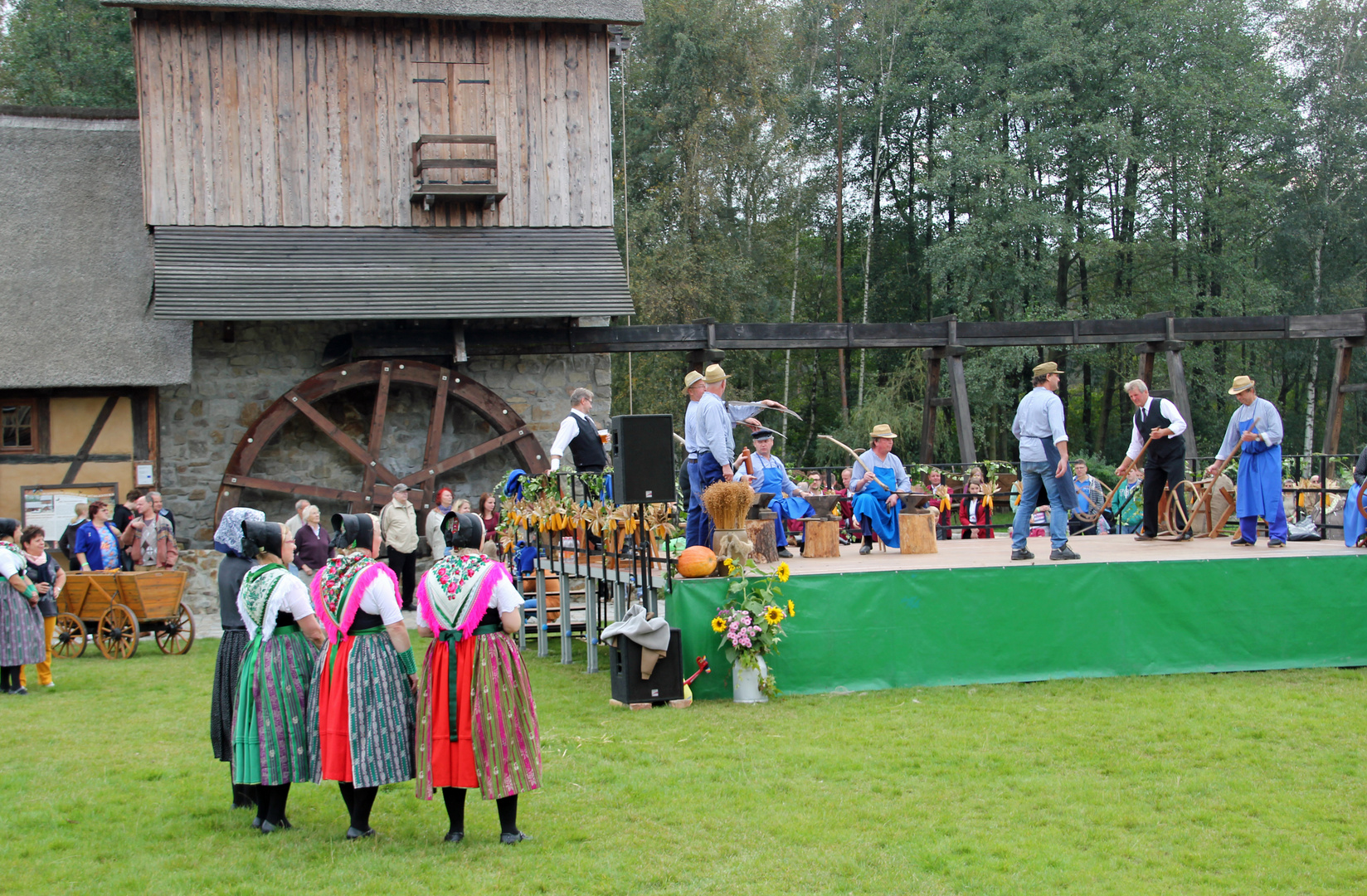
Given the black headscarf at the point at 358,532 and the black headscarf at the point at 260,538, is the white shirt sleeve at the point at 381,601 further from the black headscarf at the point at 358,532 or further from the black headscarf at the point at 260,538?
the black headscarf at the point at 260,538

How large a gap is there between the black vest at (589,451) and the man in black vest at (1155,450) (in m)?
4.33

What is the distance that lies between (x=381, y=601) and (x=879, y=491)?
6.24m

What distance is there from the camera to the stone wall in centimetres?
1539

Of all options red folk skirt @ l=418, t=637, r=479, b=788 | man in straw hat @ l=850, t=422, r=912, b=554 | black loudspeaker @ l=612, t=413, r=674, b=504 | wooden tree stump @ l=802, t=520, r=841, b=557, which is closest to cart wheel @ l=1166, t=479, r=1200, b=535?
man in straw hat @ l=850, t=422, r=912, b=554

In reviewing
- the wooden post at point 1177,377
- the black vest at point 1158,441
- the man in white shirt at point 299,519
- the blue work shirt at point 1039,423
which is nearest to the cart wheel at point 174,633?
the man in white shirt at point 299,519

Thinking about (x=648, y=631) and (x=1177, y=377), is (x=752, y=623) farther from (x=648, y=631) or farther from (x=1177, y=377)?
(x=1177, y=377)

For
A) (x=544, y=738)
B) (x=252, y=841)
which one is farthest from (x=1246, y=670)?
(x=252, y=841)

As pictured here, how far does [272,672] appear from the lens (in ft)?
17.8

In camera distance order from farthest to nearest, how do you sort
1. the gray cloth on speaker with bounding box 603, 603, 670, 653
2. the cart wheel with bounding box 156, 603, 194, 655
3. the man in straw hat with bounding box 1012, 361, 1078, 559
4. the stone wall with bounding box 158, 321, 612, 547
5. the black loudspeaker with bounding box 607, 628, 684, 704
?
the stone wall with bounding box 158, 321, 612, 547 → the cart wheel with bounding box 156, 603, 194, 655 → the man in straw hat with bounding box 1012, 361, 1078, 559 → the black loudspeaker with bounding box 607, 628, 684, 704 → the gray cloth on speaker with bounding box 603, 603, 670, 653

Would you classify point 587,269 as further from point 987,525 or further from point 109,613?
point 109,613

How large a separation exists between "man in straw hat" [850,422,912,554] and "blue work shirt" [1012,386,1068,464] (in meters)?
1.42

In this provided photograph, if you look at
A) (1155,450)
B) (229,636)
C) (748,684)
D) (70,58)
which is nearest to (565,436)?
(748,684)

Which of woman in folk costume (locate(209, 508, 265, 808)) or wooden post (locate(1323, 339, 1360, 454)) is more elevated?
wooden post (locate(1323, 339, 1360, 454))

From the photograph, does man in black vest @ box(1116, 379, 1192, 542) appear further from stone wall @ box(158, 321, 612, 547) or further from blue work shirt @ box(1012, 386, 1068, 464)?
stone wall @ box(158, 321, 612, 547)
